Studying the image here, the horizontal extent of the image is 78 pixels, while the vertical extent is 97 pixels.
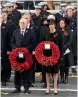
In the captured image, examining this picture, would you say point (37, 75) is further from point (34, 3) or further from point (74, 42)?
point (34, 3)

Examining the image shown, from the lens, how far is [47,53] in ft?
46.9

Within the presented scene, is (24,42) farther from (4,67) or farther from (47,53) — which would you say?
(4,67)

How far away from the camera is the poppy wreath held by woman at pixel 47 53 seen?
14.2 metres

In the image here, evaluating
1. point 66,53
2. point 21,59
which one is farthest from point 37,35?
point 66,53

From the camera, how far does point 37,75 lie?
17.4 metres

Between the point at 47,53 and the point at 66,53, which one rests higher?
the point at 47,53

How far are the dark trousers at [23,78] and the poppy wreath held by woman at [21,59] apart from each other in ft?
0.65

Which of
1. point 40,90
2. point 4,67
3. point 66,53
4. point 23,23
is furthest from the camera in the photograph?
point 66,53

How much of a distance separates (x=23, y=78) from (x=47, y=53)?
0.89m

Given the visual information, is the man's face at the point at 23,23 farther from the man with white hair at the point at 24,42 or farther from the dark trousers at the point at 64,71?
the dark trousers at the point at 64,71

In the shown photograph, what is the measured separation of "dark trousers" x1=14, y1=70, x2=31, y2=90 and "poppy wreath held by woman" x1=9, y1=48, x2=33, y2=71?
20 cm

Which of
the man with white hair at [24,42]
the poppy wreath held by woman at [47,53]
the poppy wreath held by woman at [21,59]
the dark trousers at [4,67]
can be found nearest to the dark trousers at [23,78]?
the man with white hair at [24,42]

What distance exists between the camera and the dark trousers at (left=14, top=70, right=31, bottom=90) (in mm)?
14430

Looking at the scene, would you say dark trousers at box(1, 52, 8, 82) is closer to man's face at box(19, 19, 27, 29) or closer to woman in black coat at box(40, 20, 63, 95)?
man's face at box(19, 19, 27, 29)
